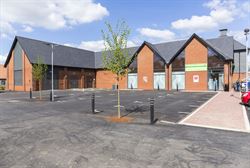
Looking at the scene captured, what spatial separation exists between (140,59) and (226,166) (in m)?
35.8

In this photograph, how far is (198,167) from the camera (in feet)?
15.4

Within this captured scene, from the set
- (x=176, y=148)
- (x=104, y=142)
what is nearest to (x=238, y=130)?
(x=176, y=148)

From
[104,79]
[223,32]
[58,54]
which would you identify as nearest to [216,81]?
[223,32]

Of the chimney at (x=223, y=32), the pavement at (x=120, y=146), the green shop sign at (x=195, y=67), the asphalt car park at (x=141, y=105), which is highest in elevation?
the chimney at (x=223, y=32)

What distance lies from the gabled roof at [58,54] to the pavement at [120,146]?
107 ft

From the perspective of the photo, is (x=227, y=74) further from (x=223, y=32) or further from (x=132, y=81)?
(x=132, y=81)

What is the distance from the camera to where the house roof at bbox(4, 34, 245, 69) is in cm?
3397

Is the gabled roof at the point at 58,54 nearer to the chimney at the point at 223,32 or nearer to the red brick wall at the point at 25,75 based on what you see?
the red brick wall at the point at 25,75

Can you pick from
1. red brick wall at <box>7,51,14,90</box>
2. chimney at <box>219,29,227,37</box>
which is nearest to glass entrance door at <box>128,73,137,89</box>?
chimney at <box>219,29,227,37</box>

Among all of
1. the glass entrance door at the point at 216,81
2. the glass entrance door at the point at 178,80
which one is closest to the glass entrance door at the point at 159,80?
the glass entrance door at the point at 178,80

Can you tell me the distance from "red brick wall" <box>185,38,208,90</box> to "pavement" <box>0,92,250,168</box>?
1029 inches

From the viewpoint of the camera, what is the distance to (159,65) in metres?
37.4

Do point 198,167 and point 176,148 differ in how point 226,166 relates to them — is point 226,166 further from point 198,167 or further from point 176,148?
point 176,148

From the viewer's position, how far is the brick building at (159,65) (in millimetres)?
32281
